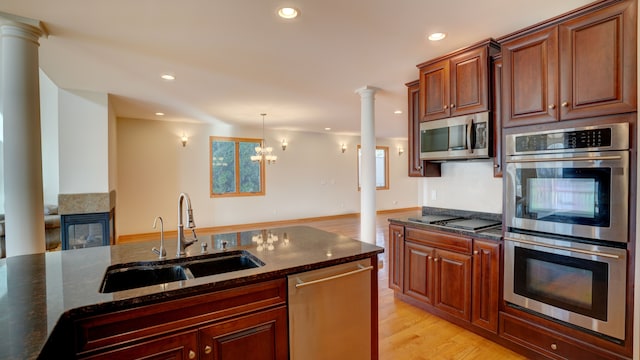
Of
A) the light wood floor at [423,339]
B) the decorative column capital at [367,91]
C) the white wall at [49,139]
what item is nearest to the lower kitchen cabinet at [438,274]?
the light wood floor at [423,339]

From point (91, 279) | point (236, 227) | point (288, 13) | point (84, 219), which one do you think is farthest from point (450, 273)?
point (236, 227)

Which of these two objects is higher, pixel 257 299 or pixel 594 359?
pixel 257 299

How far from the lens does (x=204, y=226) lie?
23.8 ft

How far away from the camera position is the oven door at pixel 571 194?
6.13ft

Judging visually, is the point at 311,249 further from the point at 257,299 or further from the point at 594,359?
the point at 594,359

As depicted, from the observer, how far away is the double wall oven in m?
1.88

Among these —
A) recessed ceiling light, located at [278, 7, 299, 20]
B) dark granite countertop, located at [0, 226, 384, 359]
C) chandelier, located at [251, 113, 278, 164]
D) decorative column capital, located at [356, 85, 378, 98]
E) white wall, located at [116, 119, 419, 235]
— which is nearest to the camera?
dark granite countertop, located at [0, 226, 384, 359]

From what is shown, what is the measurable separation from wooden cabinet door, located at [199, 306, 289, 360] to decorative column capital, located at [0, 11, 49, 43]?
103 inches

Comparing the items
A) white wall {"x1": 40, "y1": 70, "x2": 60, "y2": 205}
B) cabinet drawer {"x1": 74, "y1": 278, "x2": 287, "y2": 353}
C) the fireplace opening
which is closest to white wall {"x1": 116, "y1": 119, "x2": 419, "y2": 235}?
white wall {"x1": 40, "y1": 70, "x2": 60, "y2": 205}

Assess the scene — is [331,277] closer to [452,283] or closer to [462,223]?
[452,283]

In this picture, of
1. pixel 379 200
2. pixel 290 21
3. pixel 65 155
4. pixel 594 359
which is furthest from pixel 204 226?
pixel 594 359

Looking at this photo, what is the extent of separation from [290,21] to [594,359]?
3061mm

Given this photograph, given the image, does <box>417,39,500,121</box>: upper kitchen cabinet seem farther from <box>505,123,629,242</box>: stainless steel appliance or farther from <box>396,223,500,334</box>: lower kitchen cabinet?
<box>396,223,500,334</box>: lower kitchen cabinet

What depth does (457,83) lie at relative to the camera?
2844 millimetres
